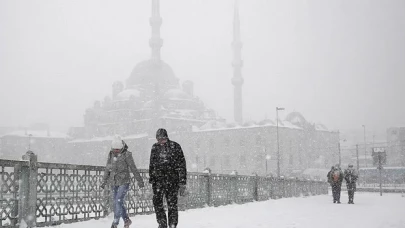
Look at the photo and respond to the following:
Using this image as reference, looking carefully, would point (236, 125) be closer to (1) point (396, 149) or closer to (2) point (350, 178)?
(1) point (396, 149)

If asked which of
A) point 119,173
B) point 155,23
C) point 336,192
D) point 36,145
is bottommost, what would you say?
point 336,192

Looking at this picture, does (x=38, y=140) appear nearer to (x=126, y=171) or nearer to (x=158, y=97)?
A: (x=158, y=97)

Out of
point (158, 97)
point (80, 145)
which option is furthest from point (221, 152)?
point (80, 145)

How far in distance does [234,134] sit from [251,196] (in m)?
47.3

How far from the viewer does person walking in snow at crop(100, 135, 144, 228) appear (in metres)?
6.88

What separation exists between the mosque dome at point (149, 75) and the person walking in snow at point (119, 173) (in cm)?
6845

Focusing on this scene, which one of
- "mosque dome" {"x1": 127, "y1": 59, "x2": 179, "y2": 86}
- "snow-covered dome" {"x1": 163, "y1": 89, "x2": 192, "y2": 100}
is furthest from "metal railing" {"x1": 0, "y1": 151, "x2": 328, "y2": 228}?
"mosque dome" {"x1": 127, "y1": 59, "x2": 179, "y2": 86}

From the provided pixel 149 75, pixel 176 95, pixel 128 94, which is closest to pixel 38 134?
pixel 128 94

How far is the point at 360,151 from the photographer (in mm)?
85562

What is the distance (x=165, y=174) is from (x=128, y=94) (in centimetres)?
7046

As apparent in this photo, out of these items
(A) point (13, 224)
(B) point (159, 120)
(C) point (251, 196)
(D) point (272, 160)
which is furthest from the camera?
(B) point (159, 120)

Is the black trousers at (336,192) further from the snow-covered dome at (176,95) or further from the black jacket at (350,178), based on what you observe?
the snow-covered dome at (176,95)

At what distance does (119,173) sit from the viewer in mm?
6965

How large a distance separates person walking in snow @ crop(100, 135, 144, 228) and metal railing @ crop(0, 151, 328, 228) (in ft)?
3.15
